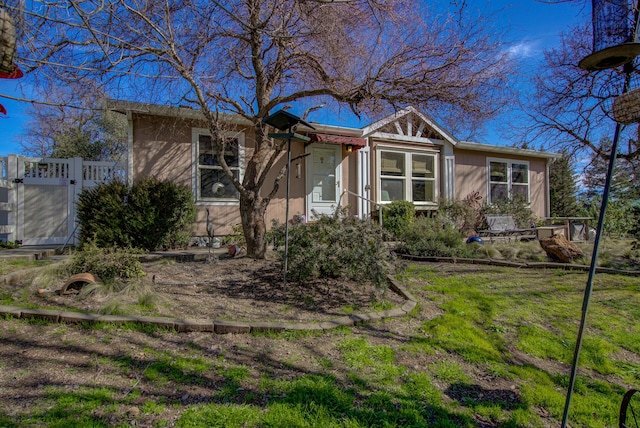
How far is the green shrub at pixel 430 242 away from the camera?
23.5 feet

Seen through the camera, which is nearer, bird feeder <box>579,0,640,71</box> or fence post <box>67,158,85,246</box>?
bird feeder <box>579,0,640,71</box>

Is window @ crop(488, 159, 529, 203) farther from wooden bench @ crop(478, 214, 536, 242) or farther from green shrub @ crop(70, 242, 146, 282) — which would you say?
green shrub @ crop(70, 242, 146, 282)

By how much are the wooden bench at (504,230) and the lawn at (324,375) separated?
619 centimetres

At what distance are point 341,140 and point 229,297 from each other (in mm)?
6003

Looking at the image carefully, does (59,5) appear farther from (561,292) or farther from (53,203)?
(561,292)

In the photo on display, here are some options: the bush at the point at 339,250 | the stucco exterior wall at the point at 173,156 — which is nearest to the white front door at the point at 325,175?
the stucco exterior wall at the point at 173,156

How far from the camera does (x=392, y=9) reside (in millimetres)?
5066

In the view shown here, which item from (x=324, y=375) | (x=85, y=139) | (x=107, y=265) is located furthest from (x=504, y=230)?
(x=85, y=139)

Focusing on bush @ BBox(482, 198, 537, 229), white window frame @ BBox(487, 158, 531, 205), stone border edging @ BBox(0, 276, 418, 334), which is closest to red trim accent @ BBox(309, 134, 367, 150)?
bush @ BBox(482, 198, 537, 229)

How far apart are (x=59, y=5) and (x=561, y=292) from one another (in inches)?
278

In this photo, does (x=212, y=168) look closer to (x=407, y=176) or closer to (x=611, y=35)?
(x=407, y=176)

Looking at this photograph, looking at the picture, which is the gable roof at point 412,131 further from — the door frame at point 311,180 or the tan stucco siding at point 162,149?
the tan stucco siding at point 162,149

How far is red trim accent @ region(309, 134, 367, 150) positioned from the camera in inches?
346

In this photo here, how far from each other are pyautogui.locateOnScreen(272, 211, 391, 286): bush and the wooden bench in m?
6.71
